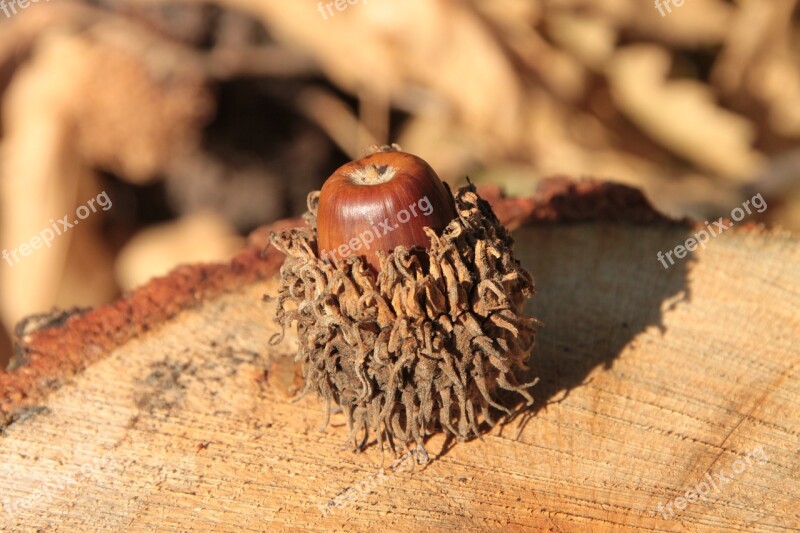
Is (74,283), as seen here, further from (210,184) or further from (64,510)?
(64,510)
